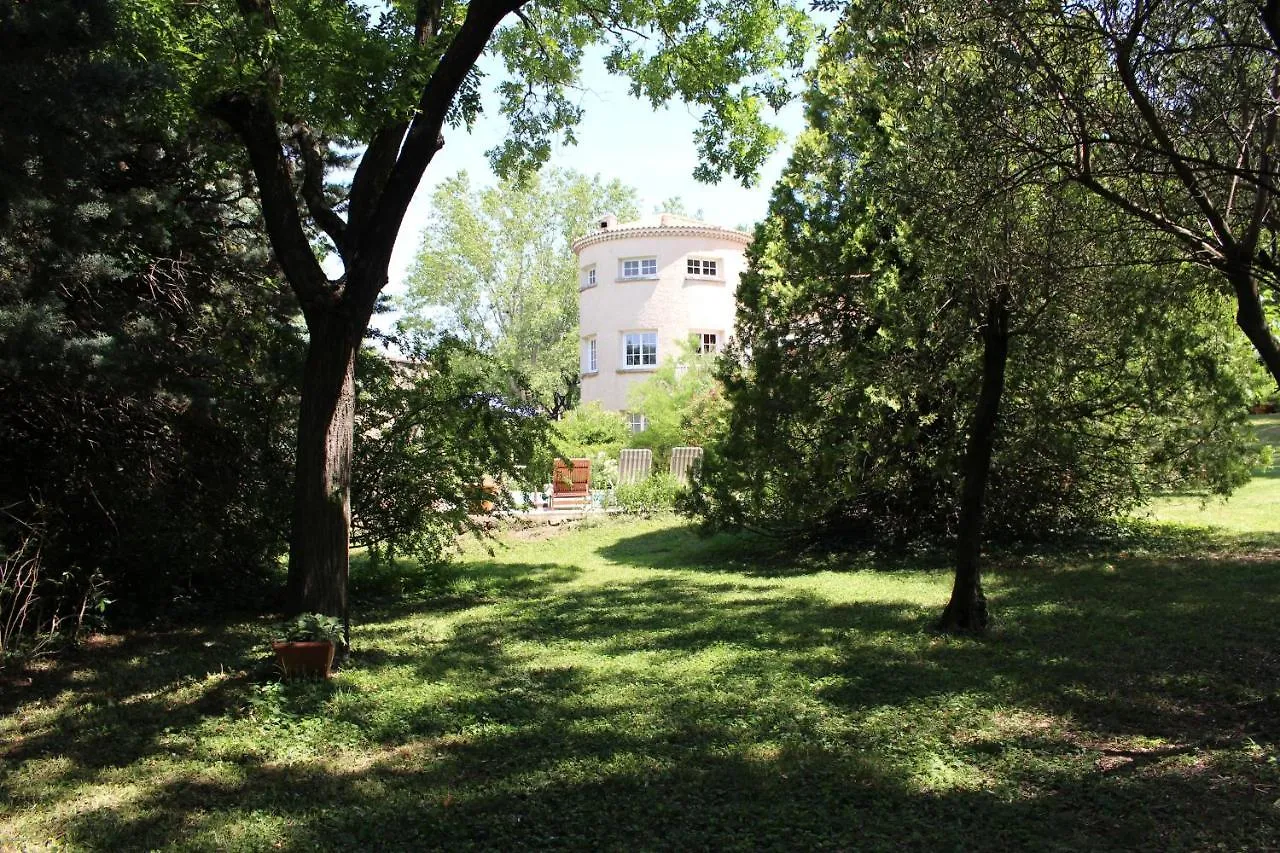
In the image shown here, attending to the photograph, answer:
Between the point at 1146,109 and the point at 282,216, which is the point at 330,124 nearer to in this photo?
the point at 282,216

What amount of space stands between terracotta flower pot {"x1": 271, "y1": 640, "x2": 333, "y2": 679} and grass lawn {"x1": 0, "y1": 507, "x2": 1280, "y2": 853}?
0.48 ft

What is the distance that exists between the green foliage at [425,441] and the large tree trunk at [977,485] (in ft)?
15.9

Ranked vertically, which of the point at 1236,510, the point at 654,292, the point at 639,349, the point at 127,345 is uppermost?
the point at 654,292

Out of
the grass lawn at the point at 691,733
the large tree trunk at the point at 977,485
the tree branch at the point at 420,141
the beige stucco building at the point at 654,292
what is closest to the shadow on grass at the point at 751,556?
the grass lawn at the point at 691,733

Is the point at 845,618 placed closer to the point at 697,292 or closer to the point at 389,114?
the point at 389,114

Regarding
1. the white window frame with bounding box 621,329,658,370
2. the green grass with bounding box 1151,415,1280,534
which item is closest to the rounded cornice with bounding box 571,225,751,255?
the white window frame with bounding box 621,329,658,370

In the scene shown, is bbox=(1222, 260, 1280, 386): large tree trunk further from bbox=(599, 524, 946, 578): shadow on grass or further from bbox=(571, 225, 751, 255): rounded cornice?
bbox=(571, 225, 751, 255): rounded cornice

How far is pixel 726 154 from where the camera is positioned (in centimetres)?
1002

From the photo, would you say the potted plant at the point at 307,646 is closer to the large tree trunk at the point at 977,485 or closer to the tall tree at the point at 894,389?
the large tree trunk at the point at 977,485

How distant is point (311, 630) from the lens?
6.35 meters

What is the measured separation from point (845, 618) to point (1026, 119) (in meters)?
4.59

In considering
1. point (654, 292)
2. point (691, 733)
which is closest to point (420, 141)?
point (691, 733)

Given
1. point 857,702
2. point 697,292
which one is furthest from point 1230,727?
point 697,292

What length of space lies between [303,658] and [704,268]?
28987mm
